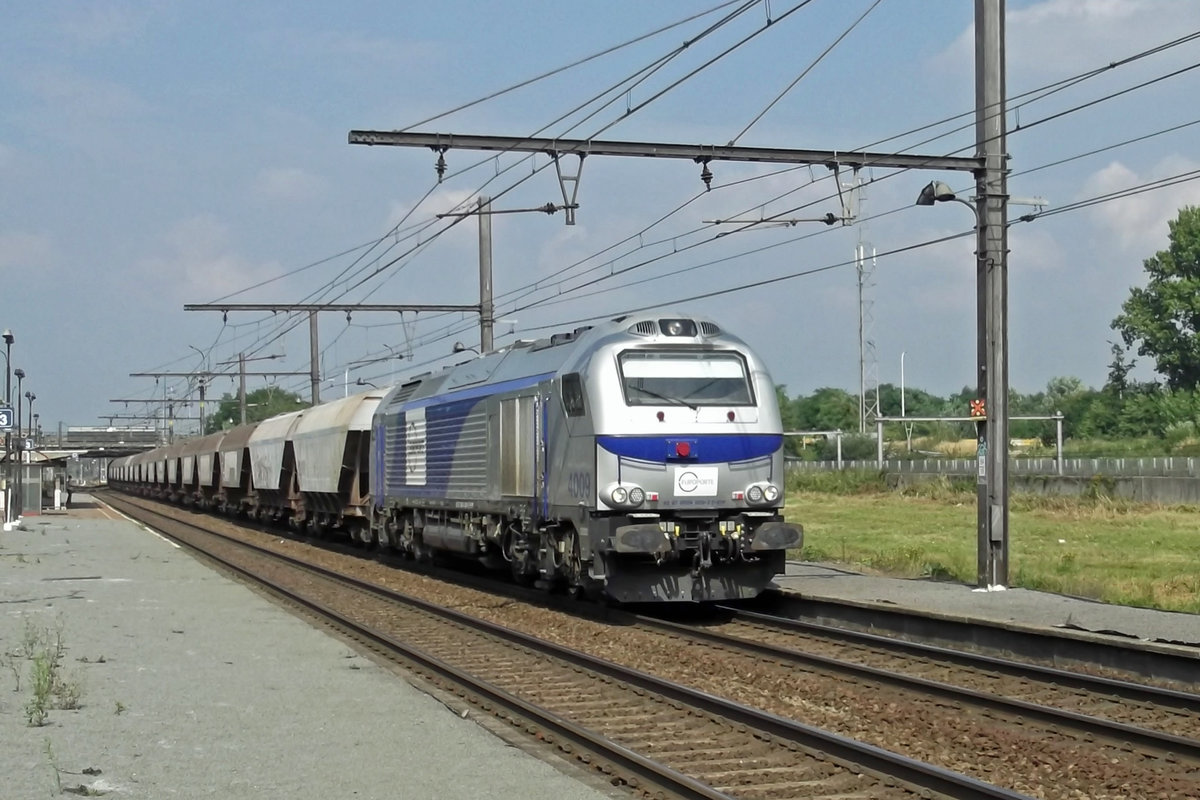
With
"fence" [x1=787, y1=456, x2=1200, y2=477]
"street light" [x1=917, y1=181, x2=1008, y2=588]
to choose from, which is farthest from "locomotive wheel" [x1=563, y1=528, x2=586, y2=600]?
"fence" [x1=787, y1=456, x2=1200, y2=477]

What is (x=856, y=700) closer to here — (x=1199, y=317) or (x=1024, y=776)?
(x=1024, y=776)

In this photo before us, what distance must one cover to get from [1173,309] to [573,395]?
87.1m

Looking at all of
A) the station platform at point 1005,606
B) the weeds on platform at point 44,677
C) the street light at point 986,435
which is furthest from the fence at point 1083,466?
the weeds on platform at point 44,677

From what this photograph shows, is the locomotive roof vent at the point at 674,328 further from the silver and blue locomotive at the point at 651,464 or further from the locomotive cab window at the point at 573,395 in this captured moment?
the locomotive cab window at the point at 573,395

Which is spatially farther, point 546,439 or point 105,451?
point 105,451

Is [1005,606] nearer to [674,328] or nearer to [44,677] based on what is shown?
[674,328]

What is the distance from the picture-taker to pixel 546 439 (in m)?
18.3

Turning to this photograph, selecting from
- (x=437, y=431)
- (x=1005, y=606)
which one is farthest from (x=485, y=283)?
(x=1005, y=606)

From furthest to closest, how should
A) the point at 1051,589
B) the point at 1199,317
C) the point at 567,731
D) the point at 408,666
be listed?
the point at 1199,317 < the point at 1051,589 < the point at 408,666 < the point at 567,731

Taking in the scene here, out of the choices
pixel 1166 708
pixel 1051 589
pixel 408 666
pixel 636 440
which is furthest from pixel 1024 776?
pixel 1051 589

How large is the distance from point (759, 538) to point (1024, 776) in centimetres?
796

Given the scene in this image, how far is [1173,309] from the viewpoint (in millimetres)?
94625

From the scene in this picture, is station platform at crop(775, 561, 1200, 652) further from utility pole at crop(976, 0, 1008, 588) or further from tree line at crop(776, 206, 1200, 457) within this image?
tree line at crop(776, 206, 1200, 457)

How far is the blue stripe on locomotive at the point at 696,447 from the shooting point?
16.6 m
